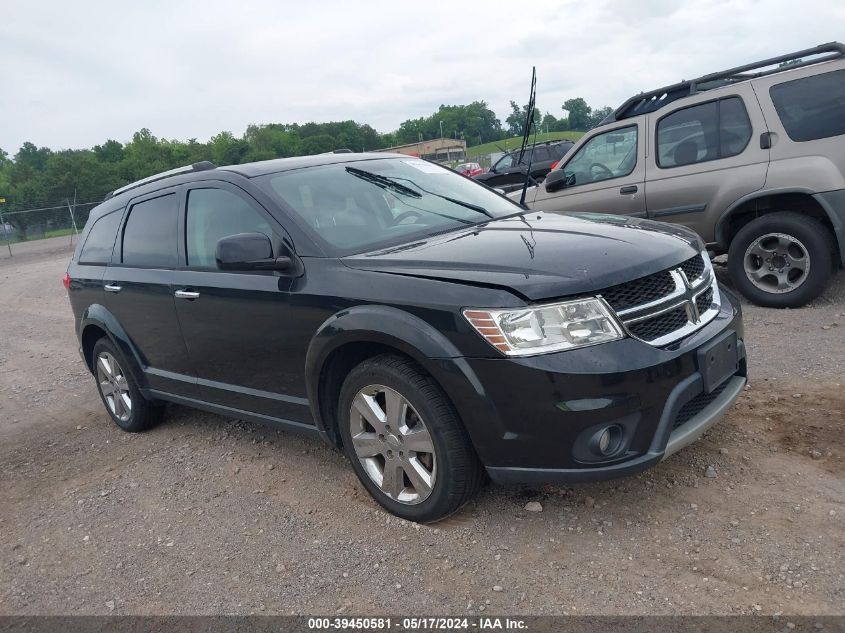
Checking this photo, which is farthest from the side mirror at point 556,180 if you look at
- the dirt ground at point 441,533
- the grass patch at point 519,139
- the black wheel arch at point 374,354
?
the black wheel arch at point 374,354

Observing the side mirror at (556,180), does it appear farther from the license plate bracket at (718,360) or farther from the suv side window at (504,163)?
Result: the suv side window at (504,163)

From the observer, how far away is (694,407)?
9.76 ft

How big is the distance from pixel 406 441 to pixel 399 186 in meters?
1.66

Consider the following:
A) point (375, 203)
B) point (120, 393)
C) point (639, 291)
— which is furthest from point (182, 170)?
point (639, 291)

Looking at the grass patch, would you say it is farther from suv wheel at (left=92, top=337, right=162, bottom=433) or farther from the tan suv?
suv wheel at (left=92, top=337, right=162, bottom=433)

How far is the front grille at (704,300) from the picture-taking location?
10.3 feet

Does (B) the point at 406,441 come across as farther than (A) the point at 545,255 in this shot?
Yes

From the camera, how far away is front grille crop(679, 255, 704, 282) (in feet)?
10.3

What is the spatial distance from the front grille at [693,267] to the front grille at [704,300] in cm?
9

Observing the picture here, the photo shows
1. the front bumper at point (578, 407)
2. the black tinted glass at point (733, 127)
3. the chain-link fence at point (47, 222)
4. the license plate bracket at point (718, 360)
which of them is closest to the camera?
the front bumper at point (578, 407)

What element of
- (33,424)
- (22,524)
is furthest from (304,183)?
(33,424)

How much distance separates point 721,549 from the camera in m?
2.76

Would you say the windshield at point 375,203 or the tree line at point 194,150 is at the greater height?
the tree line at point 194,150

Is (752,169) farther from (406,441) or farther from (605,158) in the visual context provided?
(406,441)
